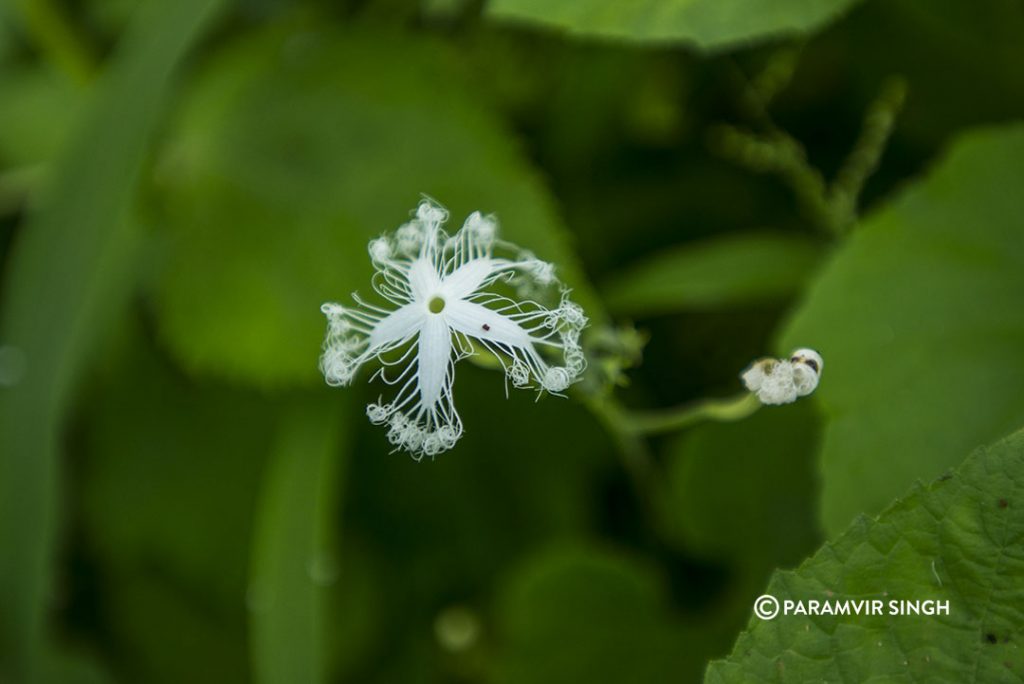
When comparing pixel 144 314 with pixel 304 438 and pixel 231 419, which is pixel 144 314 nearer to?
pixel 231 419

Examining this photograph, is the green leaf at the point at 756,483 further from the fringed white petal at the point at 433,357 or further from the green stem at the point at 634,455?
the fringed white petal at the point at 433,357

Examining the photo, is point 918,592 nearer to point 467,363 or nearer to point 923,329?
point 923,329

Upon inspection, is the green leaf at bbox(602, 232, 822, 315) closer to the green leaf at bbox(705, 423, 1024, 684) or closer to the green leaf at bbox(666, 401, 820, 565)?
the green leaf at bbox(666, 401, 820, 565)


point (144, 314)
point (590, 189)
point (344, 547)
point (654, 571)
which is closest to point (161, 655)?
point (344, 547)

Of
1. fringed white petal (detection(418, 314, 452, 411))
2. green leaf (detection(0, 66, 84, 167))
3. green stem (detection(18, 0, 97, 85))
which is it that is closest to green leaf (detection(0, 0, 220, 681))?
green stem (detection(18, 0, 97, 85))

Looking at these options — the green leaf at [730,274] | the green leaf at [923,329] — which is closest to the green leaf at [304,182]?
the green leaf at [730,274]

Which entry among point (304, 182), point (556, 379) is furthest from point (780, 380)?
point (304, 182)
